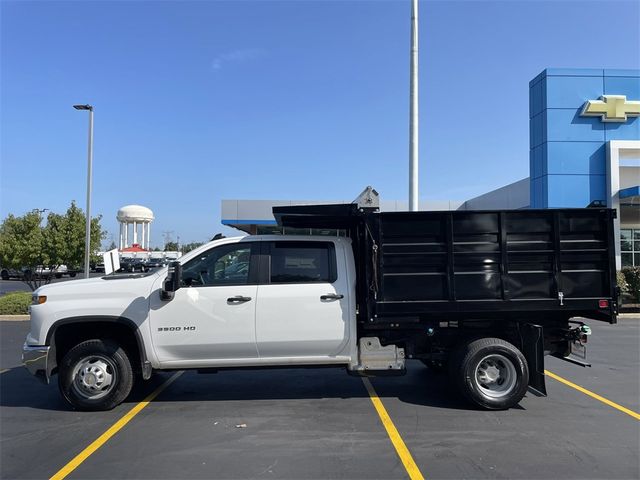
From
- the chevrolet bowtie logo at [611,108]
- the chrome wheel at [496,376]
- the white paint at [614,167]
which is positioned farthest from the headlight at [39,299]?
the chevrolet bowtie logo at [611,108]

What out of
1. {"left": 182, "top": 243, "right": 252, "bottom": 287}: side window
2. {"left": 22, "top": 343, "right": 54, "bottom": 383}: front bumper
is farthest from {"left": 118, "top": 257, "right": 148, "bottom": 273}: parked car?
{"left": 182, "top": 243, "right": 252, "bottom": 287}: side window

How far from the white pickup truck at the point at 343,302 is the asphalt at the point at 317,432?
51cm

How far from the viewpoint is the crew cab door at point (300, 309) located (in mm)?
5836

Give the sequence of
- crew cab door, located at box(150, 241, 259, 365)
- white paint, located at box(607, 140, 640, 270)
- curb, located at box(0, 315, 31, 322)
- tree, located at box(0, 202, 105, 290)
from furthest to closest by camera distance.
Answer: tree, located at box(0, 202, 105, 290) < white paint, located at box(607, 140, 640, 270) < curb, located at box(0, 315, 31, 322) < crew cab door, located at box(150, 241, 259, 365)

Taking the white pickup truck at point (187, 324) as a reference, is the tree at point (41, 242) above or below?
above

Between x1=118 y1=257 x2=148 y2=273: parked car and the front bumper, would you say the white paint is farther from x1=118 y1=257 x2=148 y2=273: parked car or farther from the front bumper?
the front bumper

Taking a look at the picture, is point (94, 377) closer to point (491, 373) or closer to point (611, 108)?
point (491, 373)

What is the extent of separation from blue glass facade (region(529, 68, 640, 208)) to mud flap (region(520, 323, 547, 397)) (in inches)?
545

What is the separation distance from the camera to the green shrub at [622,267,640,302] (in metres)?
16.3

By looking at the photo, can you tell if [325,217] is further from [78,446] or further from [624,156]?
[624,156]

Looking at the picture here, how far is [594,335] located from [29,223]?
20037 millimetres

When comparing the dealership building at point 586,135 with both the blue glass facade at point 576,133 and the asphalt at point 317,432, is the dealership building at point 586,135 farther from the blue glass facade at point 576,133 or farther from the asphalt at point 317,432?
the asphalt at point 317,432

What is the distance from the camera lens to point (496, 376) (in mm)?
5996

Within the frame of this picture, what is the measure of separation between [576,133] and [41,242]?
21078 millimetres
